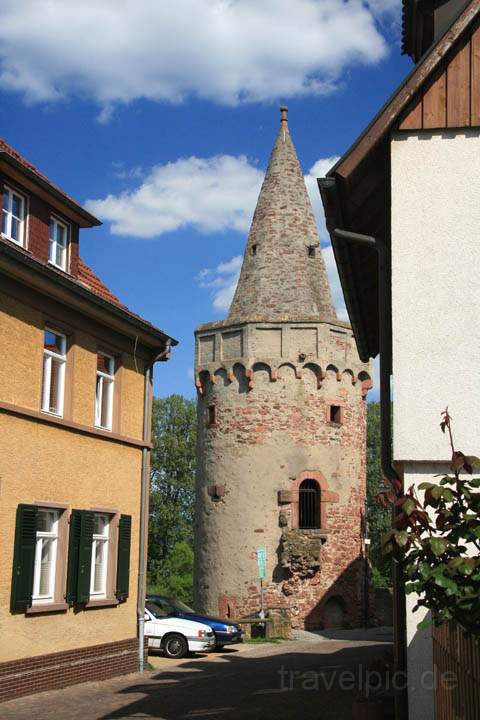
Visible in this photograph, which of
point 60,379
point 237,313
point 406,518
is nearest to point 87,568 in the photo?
point 60,379

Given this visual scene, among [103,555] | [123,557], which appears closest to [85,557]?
[103,555]

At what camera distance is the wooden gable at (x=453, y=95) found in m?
9.13

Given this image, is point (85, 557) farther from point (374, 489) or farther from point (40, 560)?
point (374, 489)

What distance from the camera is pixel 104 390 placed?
16.9 meters

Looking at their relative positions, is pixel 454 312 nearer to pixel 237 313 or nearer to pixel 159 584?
pixel 237 313

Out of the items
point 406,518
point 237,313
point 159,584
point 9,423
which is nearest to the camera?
point 406,518

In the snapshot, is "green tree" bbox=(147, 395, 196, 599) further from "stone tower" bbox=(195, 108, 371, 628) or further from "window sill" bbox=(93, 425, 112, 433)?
"window sill" bbox=(93, 425, 112, 433)

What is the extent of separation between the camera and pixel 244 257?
3353cm

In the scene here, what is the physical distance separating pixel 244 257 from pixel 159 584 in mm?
26525

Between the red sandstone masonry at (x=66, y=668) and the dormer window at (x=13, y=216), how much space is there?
6263 mm

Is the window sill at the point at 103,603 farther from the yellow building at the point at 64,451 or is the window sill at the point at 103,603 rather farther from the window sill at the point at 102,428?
the window sill at the point at 102,428

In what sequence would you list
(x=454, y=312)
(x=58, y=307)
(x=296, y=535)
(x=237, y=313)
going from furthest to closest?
(x=237, y=313) → (x=296, y=535) → (x=58, y=307) → (x=454, y=312)

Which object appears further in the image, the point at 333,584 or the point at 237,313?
the point at 237,313

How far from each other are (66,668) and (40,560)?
71.3 inches
